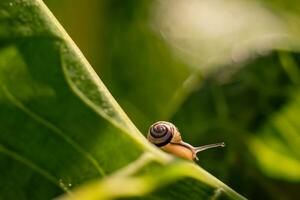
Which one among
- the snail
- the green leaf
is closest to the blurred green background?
the snail

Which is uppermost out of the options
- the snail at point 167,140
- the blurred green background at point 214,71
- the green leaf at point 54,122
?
the green leaf at point 54,122

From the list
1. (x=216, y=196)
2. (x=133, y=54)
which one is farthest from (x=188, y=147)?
(x=133, y=54)

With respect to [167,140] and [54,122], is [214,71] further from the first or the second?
[54,122]

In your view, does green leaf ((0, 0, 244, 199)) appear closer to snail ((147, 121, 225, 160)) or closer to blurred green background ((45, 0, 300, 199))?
snail ((147, 121, 225, 160))

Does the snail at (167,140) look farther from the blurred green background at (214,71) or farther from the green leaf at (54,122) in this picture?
the green leaf at (54,122)

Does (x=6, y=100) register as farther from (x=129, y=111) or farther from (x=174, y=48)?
(x=174, y=48)

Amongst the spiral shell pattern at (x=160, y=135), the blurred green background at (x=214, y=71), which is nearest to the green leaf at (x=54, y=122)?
the spiral shell pattern at (x=160, y=135)
